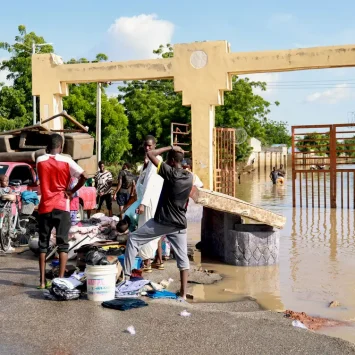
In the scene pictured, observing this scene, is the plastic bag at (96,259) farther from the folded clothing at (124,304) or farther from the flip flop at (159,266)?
the flip flop at (159,266)

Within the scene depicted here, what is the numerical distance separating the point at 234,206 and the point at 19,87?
28.7m

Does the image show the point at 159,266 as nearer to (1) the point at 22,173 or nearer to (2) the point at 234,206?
(2) the point at 234,206

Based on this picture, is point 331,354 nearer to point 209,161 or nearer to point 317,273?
point 317,273

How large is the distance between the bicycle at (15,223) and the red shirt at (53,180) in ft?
10.3

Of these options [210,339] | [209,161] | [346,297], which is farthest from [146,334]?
[209,161]

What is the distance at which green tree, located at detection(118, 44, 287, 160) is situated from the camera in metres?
44.5

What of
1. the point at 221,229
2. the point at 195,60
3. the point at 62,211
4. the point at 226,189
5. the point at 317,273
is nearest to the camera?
the point at 62,211

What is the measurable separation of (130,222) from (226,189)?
12.0 metres

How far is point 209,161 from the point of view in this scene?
1916cm

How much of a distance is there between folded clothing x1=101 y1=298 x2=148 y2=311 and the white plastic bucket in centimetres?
16

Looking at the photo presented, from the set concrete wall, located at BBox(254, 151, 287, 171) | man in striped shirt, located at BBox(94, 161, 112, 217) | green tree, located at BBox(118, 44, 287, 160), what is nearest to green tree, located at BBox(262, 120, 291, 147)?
concrete wall, located at BBox(254, 151, 287, 171)

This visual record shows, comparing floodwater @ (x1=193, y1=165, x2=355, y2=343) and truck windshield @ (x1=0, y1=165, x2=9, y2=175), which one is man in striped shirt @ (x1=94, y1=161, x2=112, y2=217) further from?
floodwater @ (x1=193, y1=165, x2=355, y2=343)

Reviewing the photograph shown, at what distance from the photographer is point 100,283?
6871 mm

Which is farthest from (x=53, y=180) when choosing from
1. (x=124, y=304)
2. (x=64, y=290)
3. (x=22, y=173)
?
(x=22, y=173)
